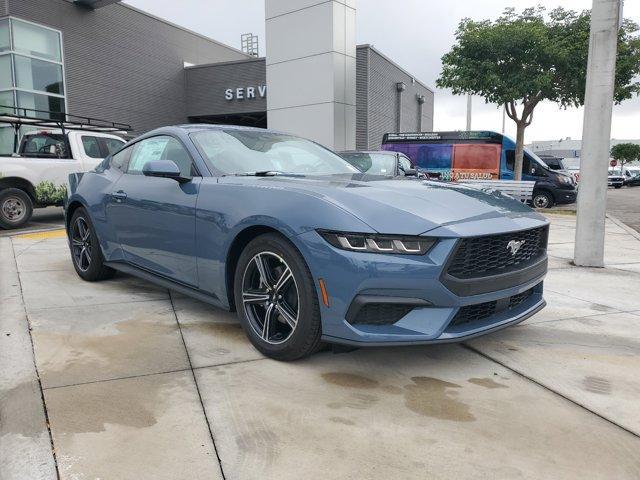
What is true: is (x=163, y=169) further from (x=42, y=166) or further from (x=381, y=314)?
(x=42, y=166)

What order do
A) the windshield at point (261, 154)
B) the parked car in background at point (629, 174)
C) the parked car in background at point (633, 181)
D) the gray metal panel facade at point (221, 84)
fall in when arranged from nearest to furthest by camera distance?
the windshield at point (261, 154), the gray metal panel facade at point (221, 84), the parked car in background at point (633, 181), the parked car in background at point (629, 174)

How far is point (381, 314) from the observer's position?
9.02ft

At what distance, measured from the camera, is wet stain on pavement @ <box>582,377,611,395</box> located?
2.86 meters

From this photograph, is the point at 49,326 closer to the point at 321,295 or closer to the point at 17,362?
the point at 17,362

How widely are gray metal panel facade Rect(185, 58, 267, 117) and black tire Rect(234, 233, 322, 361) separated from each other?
2217 cm

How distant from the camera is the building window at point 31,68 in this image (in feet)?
58.5

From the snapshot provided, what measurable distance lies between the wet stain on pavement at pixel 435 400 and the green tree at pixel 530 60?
51.5 feet

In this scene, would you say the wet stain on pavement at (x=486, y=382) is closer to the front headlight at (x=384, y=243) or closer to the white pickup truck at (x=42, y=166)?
the front headlight at (x=384, y=243)

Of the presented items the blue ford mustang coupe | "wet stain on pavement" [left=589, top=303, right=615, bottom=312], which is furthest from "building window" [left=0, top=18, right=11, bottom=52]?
"wet stain on pavement" [left=589, top=303, right=615, bottom=312]

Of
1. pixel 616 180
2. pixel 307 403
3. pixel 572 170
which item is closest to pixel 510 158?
pixel 307 403

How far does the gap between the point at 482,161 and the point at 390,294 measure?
54.0ft

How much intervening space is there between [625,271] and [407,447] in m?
5.07

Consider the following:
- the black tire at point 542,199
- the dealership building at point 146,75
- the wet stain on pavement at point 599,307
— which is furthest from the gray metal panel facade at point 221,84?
the wet stain on pavement at point 599,307

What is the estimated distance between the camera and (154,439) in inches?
91.1
